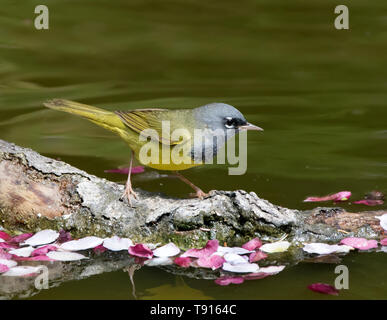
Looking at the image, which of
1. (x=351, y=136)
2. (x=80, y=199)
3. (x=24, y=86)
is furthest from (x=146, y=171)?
(x=24, y=86)

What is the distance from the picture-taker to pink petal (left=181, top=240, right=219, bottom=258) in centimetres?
507

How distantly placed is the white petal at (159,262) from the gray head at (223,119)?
119 centimetres

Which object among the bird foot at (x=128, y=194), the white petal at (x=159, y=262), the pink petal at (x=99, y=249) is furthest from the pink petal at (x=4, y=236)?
the white petal at (x=159, y=262)

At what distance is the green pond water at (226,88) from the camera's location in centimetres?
508

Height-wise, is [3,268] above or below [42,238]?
below

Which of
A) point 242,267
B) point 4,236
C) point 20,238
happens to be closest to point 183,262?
point 242,267

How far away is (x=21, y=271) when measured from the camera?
4.97 meters

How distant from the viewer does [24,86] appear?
10.4m

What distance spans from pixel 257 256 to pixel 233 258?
19 centimetres

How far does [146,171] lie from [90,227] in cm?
202

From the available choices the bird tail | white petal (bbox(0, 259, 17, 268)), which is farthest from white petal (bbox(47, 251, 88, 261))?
the bird tail

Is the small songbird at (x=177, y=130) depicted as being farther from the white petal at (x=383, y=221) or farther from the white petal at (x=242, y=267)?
the white petal at (x=383, y=221)

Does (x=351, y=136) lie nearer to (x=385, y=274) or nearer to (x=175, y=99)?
(x=175, y=99)

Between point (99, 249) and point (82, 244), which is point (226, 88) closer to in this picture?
point (99, 249)
